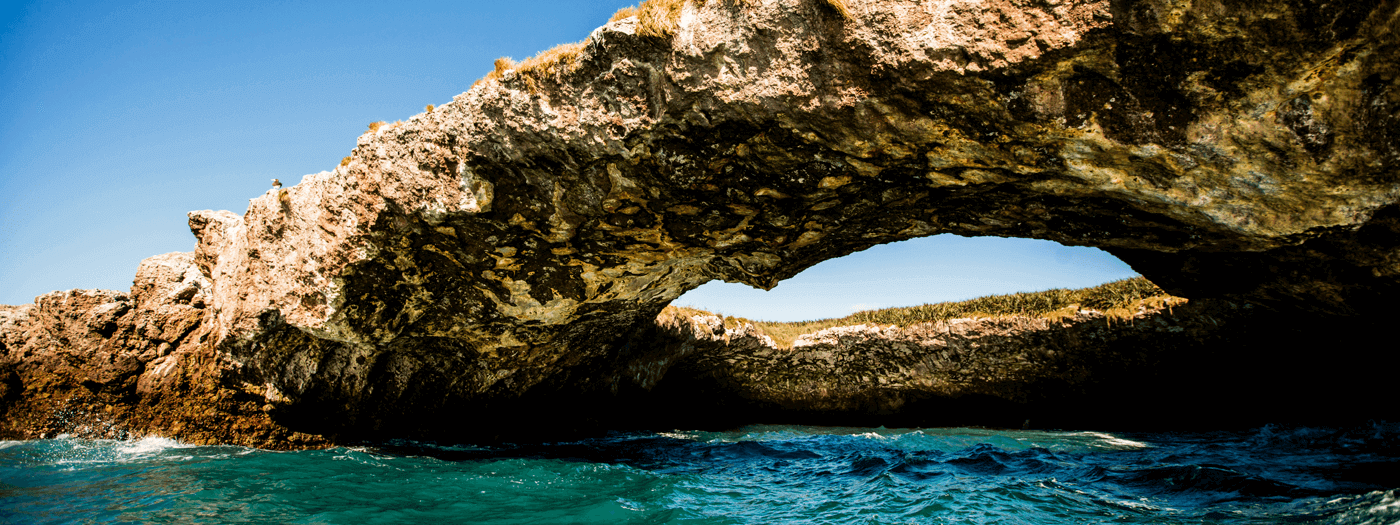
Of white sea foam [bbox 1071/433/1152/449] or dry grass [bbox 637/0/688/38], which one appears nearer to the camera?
dry grass [bbox 637/0/688/38]

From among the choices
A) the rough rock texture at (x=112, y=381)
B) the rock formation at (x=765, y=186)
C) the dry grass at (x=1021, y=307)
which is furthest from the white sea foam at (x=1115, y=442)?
the rough rock texture at (x=112, y=381)

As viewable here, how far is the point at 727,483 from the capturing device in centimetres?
978

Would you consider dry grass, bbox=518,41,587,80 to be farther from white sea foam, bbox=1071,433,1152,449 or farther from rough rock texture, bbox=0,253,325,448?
white sea foam, bbox=1071,433,1152,449

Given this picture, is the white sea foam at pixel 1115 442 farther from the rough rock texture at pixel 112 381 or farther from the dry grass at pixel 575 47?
the rough rock texture at pixel 112 381

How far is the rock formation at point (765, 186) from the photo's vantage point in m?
5.23

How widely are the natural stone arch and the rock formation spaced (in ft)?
0.10

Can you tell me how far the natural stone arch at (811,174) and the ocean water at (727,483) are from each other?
91.2 inches

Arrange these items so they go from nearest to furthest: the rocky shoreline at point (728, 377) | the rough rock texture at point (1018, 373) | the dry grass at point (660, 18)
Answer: the dry grass at point (660, 18), the rocky shoreline at point (728, 377), the rough rock texture at point (1018, 373)

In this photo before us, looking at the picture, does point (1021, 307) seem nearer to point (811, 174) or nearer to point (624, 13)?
point (811, 174)

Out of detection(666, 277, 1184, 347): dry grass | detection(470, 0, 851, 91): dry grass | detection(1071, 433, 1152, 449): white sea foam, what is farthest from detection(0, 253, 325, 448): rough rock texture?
detection(1071, 433, 1152, 449): white sea foam

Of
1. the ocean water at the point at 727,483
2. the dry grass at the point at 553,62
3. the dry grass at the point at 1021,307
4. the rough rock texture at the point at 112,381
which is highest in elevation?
the dry grass at the point at 553,62

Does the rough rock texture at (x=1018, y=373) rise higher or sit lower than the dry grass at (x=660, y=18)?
lower

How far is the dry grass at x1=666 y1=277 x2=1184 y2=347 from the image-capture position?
13750 mm

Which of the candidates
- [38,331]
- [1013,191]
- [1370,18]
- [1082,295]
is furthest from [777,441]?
[38,331]
